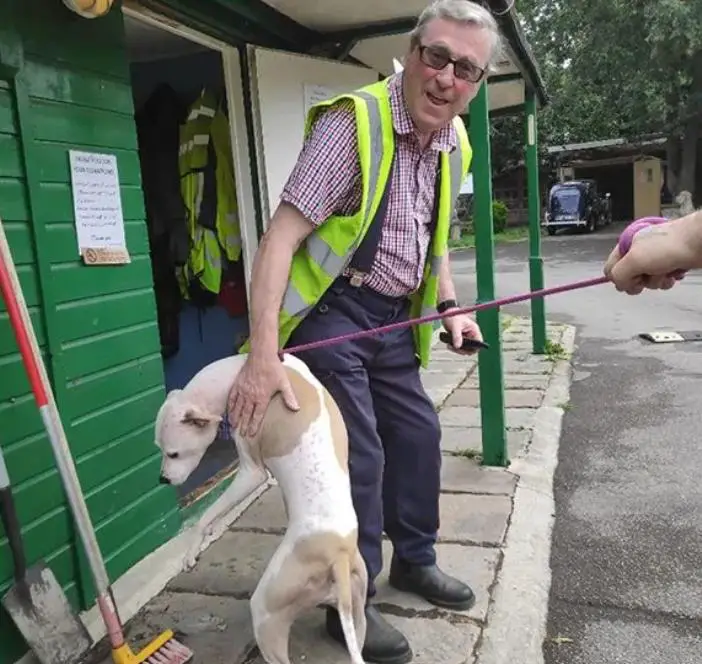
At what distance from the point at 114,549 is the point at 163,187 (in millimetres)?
2578

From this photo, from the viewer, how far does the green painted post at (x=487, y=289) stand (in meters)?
4.24

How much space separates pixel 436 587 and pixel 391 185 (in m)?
1.45

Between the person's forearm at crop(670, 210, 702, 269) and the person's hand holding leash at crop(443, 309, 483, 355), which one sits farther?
the person's hand holding leash at crop(443, 309, 483, 355)

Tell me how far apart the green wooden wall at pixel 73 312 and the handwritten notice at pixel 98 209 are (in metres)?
0.04

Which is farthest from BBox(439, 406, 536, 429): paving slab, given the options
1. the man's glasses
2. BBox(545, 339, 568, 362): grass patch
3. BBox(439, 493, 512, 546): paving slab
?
the man's glasses

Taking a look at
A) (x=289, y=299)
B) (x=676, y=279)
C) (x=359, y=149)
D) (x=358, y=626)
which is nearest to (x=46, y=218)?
(x=289, y=299)

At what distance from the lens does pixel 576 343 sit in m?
8.40

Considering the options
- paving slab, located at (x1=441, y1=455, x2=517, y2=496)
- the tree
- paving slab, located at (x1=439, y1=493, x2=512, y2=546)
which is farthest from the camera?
the tree

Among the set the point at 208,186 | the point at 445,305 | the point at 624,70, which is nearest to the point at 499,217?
the point at 624,70

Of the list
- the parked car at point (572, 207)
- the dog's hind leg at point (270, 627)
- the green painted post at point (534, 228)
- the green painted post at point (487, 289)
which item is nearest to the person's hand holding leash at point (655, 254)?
the dog's hind leg at point (270, 627)

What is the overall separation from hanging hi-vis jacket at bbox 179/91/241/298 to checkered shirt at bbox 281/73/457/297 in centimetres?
225

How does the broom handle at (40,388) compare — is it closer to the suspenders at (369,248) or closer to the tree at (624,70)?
the suspenders at (369,248)

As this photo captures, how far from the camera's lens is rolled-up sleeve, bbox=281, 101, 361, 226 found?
2.19 metres

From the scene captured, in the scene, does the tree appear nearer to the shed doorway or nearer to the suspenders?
the shed doorway
